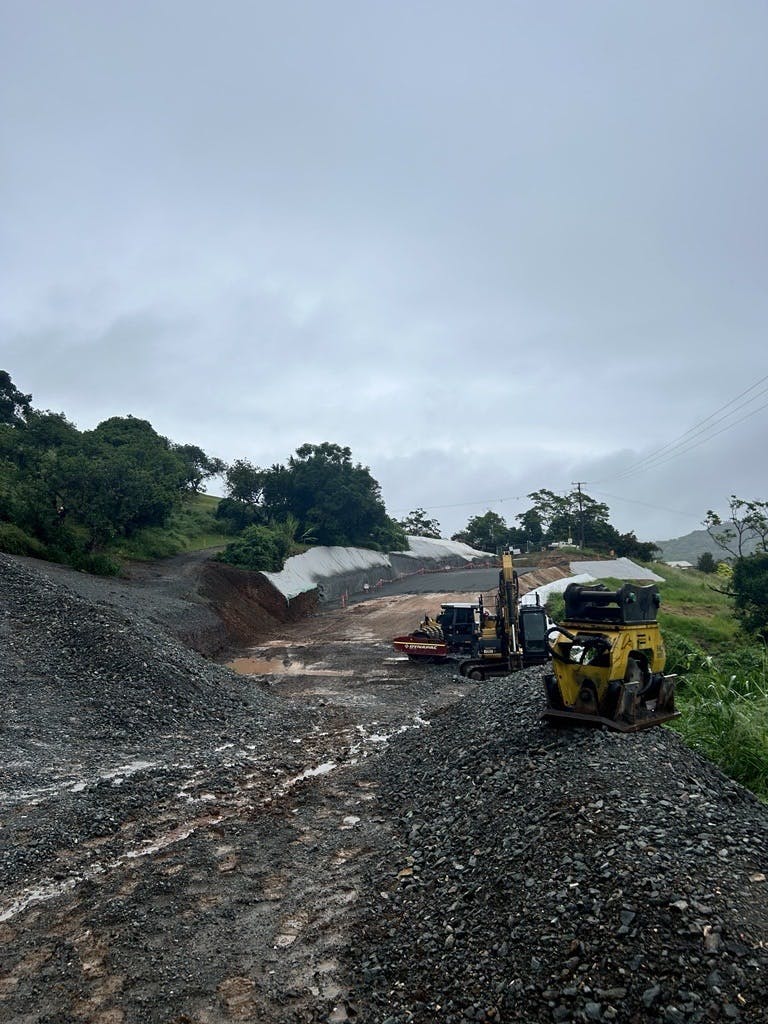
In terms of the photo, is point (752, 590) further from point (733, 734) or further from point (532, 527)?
point (532, 527)

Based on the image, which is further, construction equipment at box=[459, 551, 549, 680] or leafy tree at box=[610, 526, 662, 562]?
leafy tree at box=[610, 526, 662, 562]

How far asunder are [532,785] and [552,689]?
1781 mm

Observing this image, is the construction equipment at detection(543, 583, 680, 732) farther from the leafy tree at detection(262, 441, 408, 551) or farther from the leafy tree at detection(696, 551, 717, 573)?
the leafy tree at detection(696, 551, 717, 573)

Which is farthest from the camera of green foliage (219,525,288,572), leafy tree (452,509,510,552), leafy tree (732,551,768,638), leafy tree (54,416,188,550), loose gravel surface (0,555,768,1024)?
leafy tree (452,509,510,552)

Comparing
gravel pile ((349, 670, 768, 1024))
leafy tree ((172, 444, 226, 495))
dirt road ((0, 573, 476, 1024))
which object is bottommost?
dirt road ((0, 573, 476, 1024))

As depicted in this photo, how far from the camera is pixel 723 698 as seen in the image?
38.1 ft

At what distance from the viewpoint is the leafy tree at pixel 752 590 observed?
2314 centimetres

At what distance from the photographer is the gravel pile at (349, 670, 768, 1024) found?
4211mm

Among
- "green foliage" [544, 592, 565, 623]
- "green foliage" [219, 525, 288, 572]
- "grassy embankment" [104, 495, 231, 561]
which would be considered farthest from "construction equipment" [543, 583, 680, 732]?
"green foliage" [219, 525, 288, 572]

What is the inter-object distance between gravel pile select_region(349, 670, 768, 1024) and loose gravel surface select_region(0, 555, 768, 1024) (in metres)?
0.02

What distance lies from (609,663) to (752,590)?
1822 centimetres

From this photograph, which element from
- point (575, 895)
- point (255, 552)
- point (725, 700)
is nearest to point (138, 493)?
point (255, 552)

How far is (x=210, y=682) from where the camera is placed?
597 inches

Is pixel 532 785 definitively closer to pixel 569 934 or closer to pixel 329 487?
pixel 569 934
